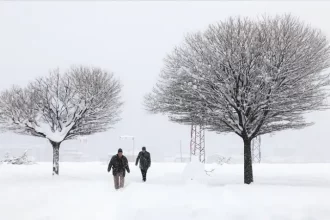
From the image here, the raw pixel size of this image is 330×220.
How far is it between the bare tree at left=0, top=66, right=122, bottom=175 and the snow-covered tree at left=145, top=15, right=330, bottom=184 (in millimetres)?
5259

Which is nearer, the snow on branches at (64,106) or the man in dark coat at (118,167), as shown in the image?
the man in dark coat at (118,167)

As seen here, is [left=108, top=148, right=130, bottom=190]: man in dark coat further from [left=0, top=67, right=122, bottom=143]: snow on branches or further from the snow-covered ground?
[left=0, top=67, right=122, bottom=143]: snow on branches

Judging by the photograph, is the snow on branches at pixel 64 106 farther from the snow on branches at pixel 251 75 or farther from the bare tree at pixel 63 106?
the snow on branches at pixel 251 75

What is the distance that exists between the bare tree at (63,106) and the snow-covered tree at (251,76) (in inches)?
207

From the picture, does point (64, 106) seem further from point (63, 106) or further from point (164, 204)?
point (164, 204)

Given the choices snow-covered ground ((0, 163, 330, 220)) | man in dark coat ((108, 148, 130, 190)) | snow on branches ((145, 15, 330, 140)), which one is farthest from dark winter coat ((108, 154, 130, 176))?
snow on branches ((145, 15, 330, 140))

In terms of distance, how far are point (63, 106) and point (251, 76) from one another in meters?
11.9

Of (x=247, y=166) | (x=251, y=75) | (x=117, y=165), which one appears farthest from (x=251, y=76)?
(x=117, y=165)

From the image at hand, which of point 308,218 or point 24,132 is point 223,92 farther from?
point 24,132

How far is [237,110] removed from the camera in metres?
16.8

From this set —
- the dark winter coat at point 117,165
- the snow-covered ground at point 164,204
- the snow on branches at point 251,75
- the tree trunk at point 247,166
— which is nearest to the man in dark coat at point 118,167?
the dark winter coat at point 117,165

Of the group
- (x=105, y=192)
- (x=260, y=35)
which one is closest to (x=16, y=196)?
(x=105, y=192)

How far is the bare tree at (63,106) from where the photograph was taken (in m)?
20.9

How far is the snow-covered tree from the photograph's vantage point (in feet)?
53.0
